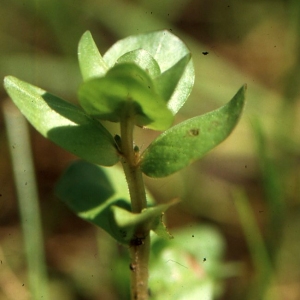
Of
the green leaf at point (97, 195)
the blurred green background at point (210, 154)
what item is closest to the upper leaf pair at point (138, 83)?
the green leaf at point (97, 195)

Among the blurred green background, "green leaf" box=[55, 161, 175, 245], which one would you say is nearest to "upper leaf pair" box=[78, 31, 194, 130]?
"green leaf" box=[55, 161, 175, 245]

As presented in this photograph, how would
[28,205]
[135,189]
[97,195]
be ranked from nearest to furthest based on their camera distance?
[135,189] < [97,195] < [28,205]

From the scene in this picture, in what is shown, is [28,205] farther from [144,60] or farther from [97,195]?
[144,60]

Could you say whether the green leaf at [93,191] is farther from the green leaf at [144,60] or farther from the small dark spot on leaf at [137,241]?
the green leaf at [144,60]

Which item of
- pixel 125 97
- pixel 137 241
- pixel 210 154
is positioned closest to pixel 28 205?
pixel 137 241

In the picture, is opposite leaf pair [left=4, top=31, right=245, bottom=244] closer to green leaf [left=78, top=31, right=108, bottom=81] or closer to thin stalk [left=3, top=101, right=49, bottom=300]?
green leaf [left=78, top=31, right=108, bottom=81]

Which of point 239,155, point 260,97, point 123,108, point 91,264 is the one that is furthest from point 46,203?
point 123,108
